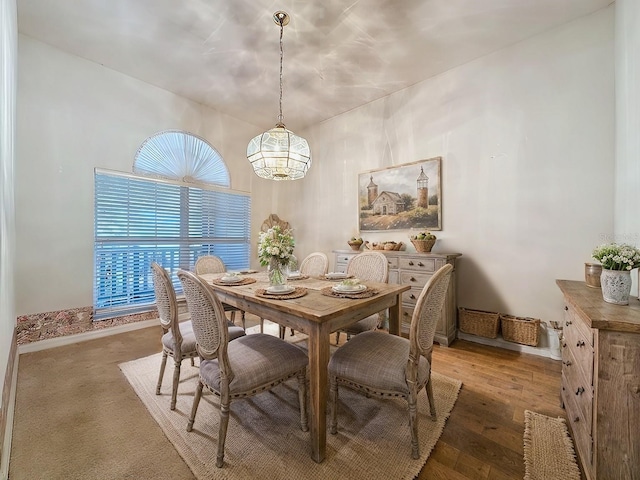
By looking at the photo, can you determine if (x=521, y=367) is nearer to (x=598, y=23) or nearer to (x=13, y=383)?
(x=598, y=23)

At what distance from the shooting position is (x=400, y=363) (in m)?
1.50

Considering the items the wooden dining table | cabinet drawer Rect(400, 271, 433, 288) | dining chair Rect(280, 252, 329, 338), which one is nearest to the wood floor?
the wooden dining table

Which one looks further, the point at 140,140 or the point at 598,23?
the point at 140,140

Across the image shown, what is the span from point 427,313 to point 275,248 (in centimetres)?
106

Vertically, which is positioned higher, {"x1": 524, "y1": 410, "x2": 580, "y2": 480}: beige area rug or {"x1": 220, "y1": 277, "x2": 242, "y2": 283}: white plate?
{"x1": 220, "y1": 277, "x2": 242, "y2": 283}: white plate

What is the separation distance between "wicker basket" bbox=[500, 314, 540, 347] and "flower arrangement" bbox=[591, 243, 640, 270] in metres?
1.52

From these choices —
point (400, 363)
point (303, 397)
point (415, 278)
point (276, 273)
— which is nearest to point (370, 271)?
point (415, 278)

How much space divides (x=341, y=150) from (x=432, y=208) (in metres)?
1.80

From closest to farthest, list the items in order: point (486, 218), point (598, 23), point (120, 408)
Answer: point (120, 408)
point (598, 23)
point (486, 218)

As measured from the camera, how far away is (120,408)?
1896mm

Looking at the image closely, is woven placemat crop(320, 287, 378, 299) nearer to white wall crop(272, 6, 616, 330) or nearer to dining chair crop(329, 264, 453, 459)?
dining chair crop(329, 264, 453, 459)

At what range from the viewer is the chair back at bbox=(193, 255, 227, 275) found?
3.00 m

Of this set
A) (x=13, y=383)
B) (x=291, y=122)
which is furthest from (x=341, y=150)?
(x=13, y=383)

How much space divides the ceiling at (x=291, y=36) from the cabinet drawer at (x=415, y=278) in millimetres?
2490
